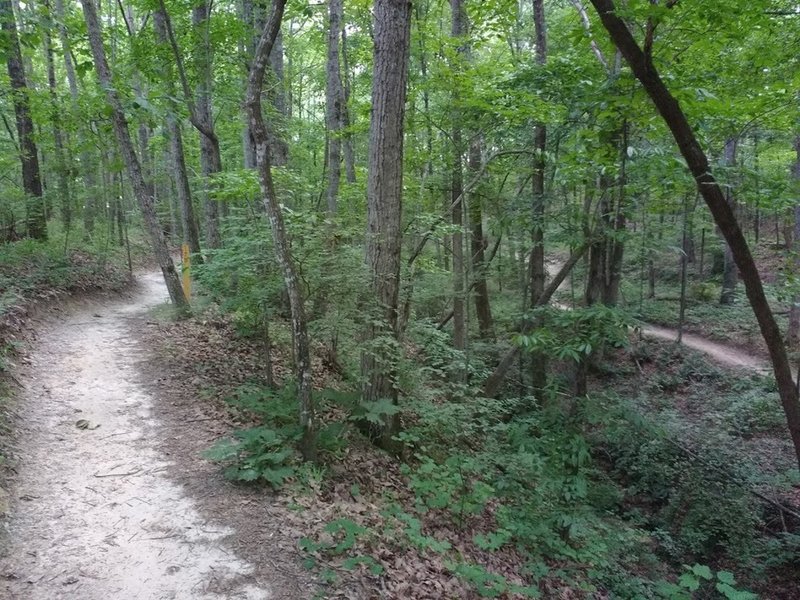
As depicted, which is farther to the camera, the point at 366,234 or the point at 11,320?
the point at 11,320

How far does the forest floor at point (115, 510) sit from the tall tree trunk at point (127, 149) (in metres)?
2.96

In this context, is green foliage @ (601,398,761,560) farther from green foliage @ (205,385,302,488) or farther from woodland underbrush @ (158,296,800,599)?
green foliage @ (205,385,302,488)

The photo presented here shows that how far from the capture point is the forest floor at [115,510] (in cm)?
369

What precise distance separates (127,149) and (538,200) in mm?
7693

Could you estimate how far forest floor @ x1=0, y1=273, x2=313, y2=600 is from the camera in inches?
145

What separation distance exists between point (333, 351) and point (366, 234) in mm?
3030

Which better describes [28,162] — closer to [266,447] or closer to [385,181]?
[385,181]

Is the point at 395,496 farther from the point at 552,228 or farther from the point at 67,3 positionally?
the point at 67,3

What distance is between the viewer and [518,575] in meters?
5.45

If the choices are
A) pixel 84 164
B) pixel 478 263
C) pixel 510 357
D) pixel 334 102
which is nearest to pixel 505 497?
pixel 510 357

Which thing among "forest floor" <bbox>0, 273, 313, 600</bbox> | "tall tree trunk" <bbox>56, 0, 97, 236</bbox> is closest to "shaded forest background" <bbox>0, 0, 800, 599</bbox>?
"tall tree trunk" <bbox>56, 0, 97, 236</bbox>

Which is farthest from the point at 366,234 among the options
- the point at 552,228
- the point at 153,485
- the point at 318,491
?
the point at 552,228

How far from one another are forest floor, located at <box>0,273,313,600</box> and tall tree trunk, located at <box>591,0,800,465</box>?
4918 millimetres

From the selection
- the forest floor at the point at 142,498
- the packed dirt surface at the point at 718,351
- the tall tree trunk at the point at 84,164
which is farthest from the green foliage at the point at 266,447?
the packed dirt surface at the point at 718,351
